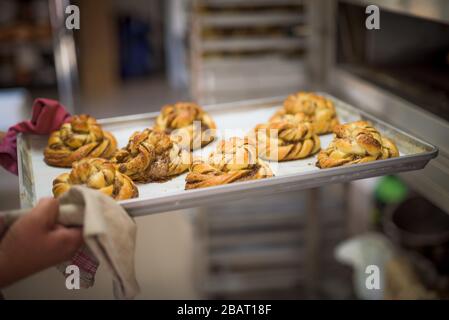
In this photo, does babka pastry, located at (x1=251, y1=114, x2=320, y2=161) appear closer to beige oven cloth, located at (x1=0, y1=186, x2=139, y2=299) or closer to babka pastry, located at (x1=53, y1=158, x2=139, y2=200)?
babka pastry, located at (x1=53, y1=158, x2=139, y2=200)

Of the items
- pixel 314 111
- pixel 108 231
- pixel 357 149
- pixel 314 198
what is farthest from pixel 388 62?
pixel 108 231

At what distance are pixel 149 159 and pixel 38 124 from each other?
0.43 meters

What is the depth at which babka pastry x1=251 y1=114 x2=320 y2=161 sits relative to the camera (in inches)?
62.1

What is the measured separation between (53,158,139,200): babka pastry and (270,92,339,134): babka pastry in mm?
609

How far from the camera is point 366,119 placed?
→ 1.73 m

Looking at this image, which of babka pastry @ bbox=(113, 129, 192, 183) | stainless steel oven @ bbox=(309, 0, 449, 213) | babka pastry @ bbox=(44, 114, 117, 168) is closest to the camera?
babka pastry @ bbox=(113, 129, 192, 183)

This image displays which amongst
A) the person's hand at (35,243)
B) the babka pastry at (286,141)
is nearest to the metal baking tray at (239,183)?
the babka pastry at (286,141)

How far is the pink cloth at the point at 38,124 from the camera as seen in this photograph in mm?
1632

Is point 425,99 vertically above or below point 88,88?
above

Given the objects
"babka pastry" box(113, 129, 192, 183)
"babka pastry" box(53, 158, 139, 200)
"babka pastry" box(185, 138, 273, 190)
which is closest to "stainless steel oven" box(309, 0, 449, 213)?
"babka pastry" box(185, 138, 273, 190)

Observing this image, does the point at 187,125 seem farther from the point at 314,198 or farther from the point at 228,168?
the point at 314,198

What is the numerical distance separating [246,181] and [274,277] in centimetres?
139

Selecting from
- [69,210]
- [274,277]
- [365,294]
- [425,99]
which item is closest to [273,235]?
[274,277]
